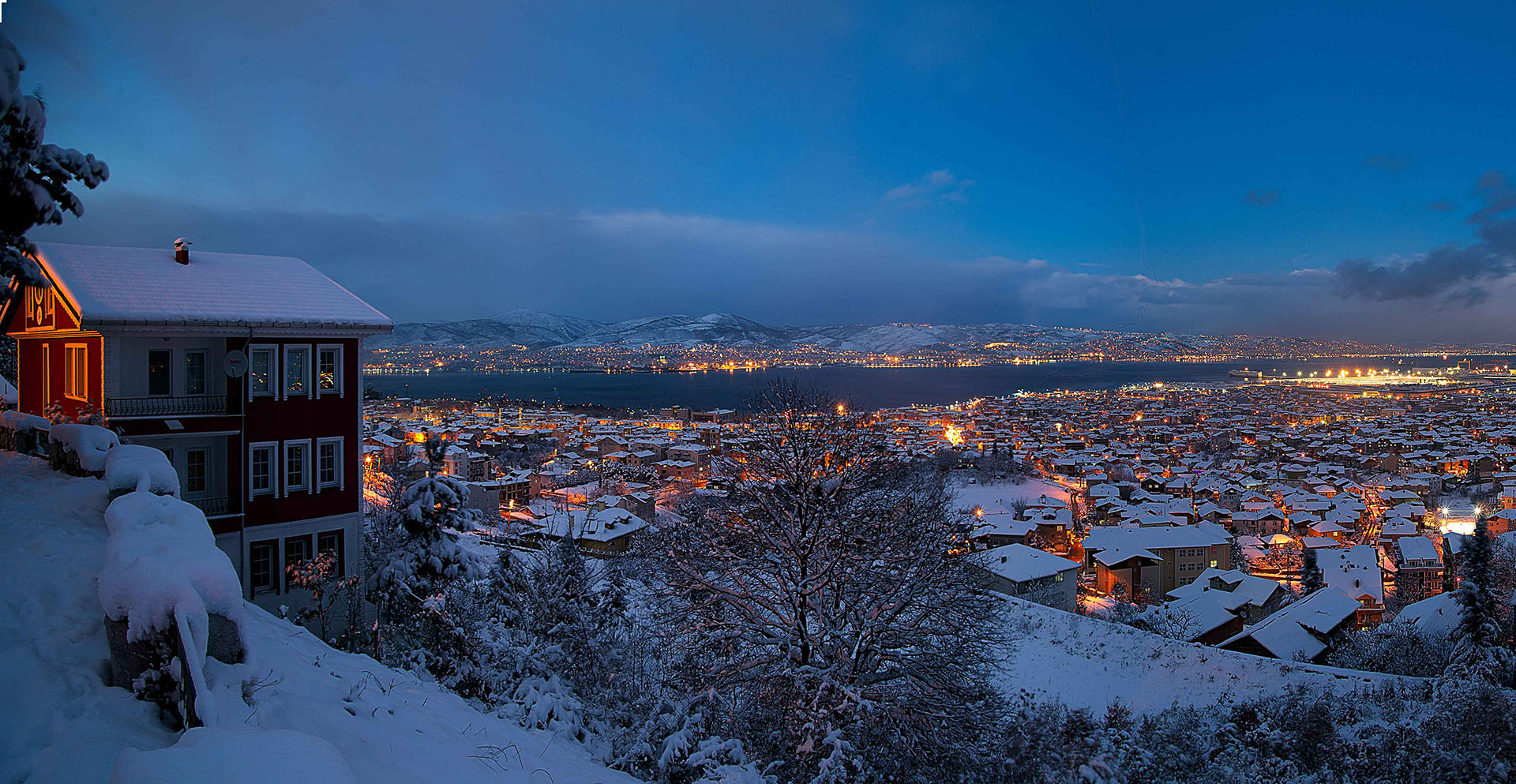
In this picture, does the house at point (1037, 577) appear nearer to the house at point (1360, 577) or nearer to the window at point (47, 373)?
the house at point (1360, 577)

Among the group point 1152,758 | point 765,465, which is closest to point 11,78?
point 765,465

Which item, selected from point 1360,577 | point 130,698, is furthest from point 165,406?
point 1360,577

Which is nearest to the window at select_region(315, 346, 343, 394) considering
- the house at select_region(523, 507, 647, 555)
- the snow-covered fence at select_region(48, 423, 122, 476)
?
the snow-covered fence at select_region(48, 423, 122, 476)

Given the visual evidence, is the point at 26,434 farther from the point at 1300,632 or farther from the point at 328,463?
the point at 1300,632

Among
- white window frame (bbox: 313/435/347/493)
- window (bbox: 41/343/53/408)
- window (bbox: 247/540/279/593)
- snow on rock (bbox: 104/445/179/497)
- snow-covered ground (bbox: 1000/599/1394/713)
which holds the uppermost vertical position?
window (bbox: 41/343/53/408)

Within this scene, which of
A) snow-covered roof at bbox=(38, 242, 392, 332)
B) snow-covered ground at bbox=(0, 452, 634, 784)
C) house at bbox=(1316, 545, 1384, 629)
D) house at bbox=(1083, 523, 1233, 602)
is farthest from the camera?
house at bbox=(1083, 523, 1233, 602)

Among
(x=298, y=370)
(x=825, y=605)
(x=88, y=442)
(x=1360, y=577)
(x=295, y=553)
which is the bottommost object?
(x=1360, y=577)

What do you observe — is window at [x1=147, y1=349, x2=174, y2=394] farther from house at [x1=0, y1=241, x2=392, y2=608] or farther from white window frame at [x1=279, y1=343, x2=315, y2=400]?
white window frame at [x1=279, y1=343, x2=315, y2=400]
